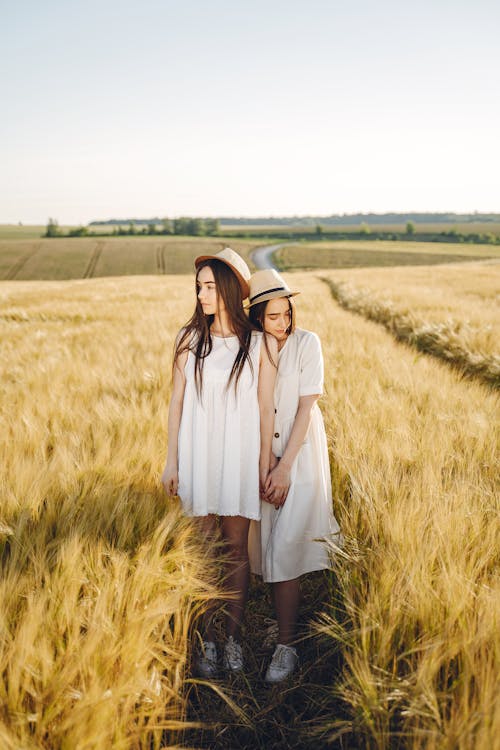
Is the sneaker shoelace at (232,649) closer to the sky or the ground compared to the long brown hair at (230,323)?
closer to the ground

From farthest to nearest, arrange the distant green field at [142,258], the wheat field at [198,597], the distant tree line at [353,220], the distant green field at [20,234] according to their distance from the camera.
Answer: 1. the distant tree line at [353,220]
2. the distant green field at [20,234]
3. the distant green field at [142,258]
4. the wheat field at [198,597]

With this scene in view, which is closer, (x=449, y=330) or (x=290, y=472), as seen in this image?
(x=290, y=472)

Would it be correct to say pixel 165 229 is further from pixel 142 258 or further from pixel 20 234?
pixel 142 258

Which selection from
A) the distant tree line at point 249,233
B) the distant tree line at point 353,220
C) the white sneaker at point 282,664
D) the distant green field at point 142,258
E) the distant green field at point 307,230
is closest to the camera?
the white sneaker at point 282,664

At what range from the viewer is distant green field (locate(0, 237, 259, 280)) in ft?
164

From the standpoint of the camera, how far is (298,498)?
1812 millimetres

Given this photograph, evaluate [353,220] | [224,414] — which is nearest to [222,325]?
[224,414]

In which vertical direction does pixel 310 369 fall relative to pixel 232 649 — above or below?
above

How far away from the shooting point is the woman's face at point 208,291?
1.85m

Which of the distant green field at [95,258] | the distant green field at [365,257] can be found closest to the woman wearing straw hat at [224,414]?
the distant green field at [365,257]

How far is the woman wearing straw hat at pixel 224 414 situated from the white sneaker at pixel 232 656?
155 millimetres

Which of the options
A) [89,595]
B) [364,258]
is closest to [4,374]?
[89,595]

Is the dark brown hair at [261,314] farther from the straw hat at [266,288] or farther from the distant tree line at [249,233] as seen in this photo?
the distant tree line at [249,233]

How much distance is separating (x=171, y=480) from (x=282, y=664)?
0.75 m
